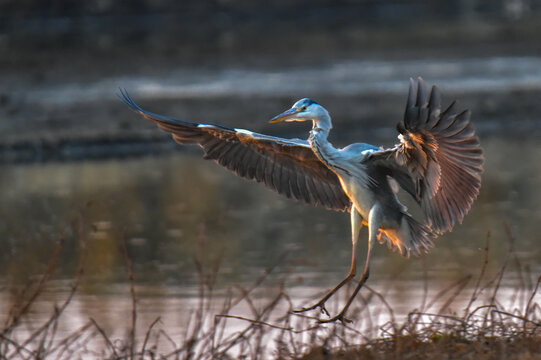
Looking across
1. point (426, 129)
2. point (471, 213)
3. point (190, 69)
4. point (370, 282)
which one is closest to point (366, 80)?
A: point (190, 69)

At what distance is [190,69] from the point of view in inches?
884

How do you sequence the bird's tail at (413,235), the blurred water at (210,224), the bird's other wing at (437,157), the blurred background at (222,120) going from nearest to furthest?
the bird's other wing at (437,157)
the bird's tail at (413,235)
the blurred water at (210,224)
the blurred background at (222,120)

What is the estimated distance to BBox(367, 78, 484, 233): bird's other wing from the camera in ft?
20.5

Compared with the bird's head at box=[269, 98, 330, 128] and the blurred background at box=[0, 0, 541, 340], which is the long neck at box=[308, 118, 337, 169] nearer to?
the bird's head at box=[269, 98, 330, 128]

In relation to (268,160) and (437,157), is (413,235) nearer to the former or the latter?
(437,157)

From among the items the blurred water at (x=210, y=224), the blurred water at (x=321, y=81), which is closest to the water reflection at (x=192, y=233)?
the blurred water at (x=210, y=224)

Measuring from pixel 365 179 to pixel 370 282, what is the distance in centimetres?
234

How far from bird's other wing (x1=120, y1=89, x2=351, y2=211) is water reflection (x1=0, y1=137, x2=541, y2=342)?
0.51m

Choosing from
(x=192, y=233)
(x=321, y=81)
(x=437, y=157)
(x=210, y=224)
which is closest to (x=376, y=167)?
(x=437, y=157)

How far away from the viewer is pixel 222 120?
58.6ft

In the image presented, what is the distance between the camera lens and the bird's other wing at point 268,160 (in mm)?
7711

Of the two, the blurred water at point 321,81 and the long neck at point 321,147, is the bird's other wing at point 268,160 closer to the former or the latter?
the long neck at point 321,147

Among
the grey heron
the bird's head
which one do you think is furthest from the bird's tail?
the bird's head

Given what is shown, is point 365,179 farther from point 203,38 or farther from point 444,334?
point 203,38
